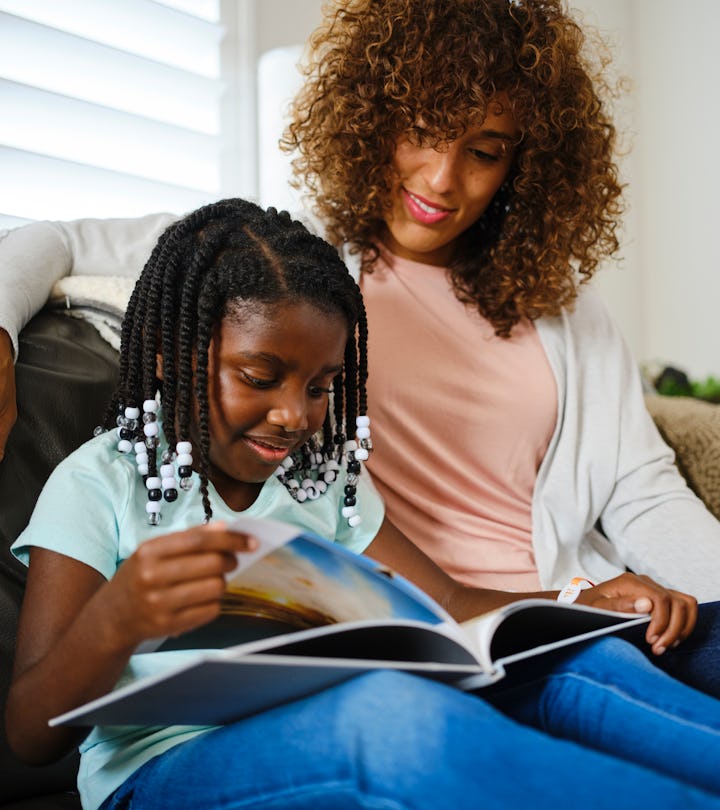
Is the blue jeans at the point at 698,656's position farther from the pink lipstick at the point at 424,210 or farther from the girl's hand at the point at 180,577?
the pink lipstick at the point at 424,210

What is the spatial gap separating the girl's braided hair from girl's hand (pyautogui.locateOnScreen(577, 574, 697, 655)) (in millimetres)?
387

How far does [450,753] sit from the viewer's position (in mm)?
559

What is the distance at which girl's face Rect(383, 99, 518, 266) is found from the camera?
125 centimetres

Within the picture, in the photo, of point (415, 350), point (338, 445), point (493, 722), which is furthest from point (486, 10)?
point (493, 722)

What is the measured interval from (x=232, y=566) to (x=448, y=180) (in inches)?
30.9

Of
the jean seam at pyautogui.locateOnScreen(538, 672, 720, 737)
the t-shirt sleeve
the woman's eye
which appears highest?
the woman's eye

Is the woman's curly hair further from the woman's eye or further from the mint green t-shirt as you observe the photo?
the mint green t-shirt

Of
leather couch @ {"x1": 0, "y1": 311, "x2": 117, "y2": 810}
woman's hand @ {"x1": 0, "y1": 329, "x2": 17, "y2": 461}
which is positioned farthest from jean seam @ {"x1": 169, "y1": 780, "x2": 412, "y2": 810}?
woman's hand @ {"x1": 0, "y1": 329, "x2": 17, "y2": 461}

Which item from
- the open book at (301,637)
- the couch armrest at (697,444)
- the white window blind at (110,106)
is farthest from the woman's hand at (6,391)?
the couch armrest at (697,444)

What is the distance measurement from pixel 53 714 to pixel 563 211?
102 cm

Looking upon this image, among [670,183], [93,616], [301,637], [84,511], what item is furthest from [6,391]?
[670,183]

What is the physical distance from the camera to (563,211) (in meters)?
1.39

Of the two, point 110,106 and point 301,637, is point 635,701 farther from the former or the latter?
point 110,106

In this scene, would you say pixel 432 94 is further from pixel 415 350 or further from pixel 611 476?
pixel 611 476
